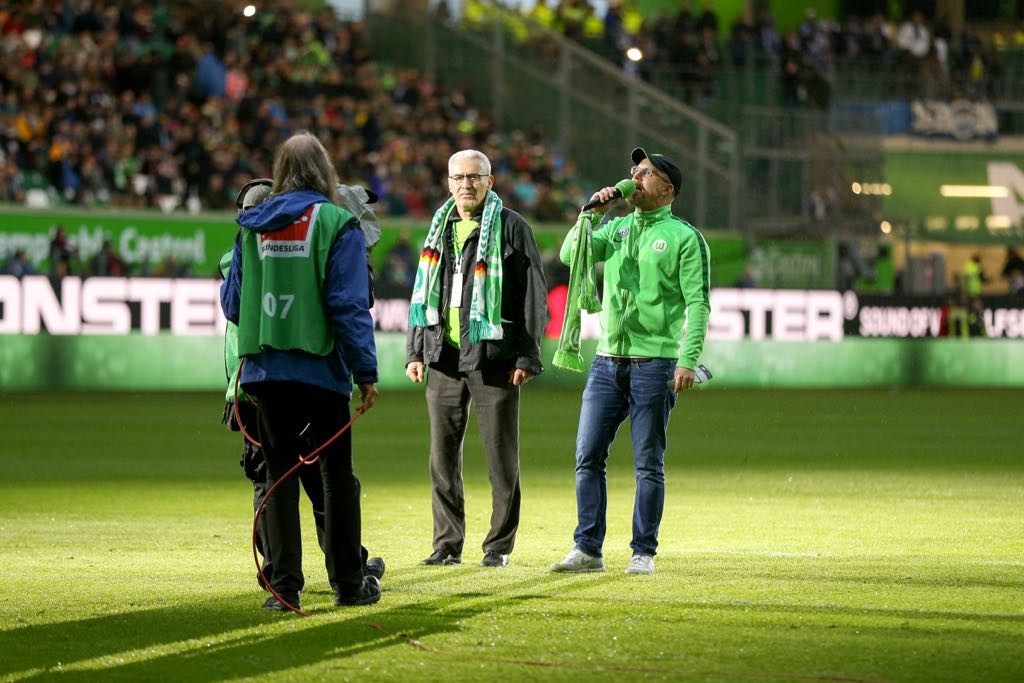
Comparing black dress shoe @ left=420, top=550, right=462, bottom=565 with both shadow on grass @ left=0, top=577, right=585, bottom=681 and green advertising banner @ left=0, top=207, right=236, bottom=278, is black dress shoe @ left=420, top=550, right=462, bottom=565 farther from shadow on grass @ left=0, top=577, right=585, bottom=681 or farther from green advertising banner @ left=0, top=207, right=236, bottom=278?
green advertising banner @ left=0, top=207, right=236, bottom=278

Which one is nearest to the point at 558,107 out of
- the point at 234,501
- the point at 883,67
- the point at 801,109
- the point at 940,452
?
the point at 801,109

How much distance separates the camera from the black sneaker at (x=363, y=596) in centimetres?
824

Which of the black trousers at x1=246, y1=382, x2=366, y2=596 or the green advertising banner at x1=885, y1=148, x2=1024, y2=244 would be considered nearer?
the black trousers at x1=246, y1=382, x2=366, y2=596

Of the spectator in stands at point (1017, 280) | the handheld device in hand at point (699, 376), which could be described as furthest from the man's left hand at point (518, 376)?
the spectator in stands at point (1017, 280)

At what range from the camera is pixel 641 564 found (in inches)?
372

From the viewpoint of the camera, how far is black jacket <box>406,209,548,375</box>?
385 inches

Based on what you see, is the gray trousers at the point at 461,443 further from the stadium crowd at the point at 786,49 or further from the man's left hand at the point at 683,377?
the stadium crowd at the point at 786,49

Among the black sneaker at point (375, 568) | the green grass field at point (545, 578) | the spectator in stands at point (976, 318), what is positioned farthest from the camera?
the spectator in stands at point (976, 318)

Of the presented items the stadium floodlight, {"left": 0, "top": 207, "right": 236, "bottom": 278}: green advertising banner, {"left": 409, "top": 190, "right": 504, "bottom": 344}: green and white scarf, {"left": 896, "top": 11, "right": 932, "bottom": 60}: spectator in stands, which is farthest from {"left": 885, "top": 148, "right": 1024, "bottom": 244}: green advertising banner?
{"left": 409, "top": 190, "right": 504, "bottom": 344}: green and white scarf

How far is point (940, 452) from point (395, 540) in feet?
31.2

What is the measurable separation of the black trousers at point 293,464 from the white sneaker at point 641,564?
6.05ft

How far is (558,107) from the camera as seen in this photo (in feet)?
128

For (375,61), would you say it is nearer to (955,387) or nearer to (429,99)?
(429,99)

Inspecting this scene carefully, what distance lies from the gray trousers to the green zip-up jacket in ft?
2.22
